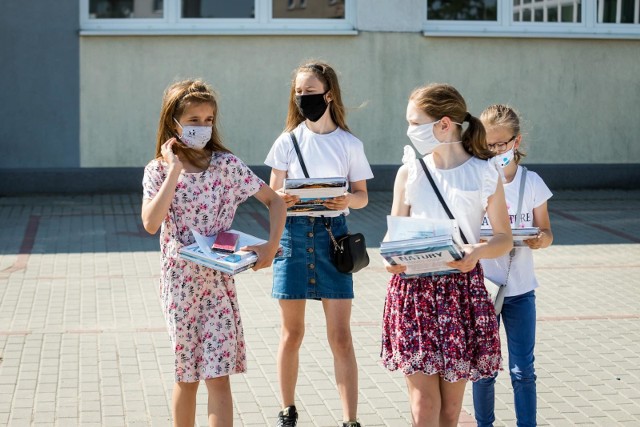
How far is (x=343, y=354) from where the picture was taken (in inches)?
203

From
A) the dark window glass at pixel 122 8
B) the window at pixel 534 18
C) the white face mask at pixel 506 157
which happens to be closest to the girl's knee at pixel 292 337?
the white face mask at pixel 506 157

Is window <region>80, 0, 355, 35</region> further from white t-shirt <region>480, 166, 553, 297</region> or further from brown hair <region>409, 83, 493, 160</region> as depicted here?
brown hair <region>409, 83, 493, 160</region>

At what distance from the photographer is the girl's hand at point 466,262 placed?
13.3 feet

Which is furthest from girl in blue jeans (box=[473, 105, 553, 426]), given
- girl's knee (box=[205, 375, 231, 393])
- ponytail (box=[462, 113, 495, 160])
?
girl's knee (box=[205, 375, 231, 393])

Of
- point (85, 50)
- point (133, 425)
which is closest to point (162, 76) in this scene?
point (85, 50)

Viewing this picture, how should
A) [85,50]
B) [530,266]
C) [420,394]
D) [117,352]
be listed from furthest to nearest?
A: [85,50] < [117,352] < [530,266] < [420,394]

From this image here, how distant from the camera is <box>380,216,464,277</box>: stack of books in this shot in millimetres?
3969

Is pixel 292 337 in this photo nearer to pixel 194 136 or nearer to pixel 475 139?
pixel 194 136

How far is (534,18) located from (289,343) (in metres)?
11.8

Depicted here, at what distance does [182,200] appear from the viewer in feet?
14.2

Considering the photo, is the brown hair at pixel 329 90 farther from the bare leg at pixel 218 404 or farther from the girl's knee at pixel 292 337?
the bare leg at pixel 218 404

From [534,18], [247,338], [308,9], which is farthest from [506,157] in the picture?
[534,18]

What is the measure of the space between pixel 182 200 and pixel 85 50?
432 inches

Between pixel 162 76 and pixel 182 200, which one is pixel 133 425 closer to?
pixel 182 200
